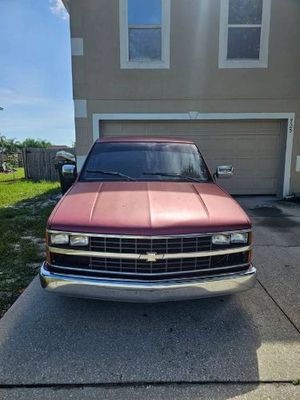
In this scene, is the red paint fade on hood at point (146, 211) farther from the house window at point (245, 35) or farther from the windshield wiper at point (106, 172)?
the house window at point (245, 35)

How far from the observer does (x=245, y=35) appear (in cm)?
860

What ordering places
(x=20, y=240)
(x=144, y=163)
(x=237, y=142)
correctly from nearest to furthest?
(x=144, y=163), (x=20, y=240), (x=237, y=142)

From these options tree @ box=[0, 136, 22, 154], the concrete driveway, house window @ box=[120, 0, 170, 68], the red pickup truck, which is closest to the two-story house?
house window @ box=[120, 0, 170, 68]

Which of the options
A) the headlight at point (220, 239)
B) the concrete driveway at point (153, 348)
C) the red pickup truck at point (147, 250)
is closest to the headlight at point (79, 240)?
the red pickup truck at point (147, 250)

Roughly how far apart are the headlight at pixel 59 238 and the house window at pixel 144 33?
23.0 feet

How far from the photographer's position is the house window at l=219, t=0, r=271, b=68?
332 inches

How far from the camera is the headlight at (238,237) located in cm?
273

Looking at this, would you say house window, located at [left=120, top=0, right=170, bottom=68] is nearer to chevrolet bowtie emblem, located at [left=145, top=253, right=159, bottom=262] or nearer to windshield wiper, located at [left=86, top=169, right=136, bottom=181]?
windshield wiper, located at [left=86, top=169, right=136, bottom=181]

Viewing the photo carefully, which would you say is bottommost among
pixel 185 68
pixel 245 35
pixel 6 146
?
pixel 6 146

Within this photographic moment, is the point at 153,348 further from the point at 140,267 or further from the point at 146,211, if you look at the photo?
the point at 146,211

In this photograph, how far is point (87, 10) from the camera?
8.16m

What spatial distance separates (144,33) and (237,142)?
157 inches

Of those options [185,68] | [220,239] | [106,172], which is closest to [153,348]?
[220,239]

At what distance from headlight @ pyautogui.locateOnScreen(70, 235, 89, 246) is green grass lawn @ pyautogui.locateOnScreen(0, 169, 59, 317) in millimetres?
1310
